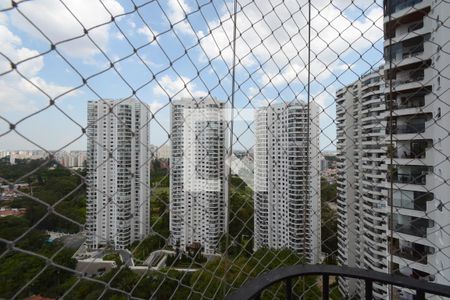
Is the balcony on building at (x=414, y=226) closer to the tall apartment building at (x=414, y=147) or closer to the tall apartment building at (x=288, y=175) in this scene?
the tall apartment building at (x=414, y=147)

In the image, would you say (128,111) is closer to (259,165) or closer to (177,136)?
(177,136)

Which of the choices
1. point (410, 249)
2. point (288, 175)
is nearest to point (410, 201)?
point (410, 249)

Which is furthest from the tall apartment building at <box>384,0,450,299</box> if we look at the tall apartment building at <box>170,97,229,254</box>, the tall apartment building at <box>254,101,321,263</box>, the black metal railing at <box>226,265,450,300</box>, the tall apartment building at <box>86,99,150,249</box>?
the tall apartment building at <box>86,99,150,249</box>

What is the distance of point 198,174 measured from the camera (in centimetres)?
82

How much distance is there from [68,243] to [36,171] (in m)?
0.16

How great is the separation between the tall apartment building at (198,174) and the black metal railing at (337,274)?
0.19m

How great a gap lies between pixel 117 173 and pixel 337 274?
22.1 inches

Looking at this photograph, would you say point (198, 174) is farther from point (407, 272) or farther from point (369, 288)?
point (407, 272)

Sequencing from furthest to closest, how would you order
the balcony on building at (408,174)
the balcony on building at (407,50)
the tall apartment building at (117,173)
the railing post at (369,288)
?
the balcony on building at (408,174) < the balcony on building at (407,50) < the railing post at (369,288) < the tall apartment building at (117,173)

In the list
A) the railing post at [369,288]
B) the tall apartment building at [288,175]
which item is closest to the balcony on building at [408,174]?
the tall apartment building at [288,175]

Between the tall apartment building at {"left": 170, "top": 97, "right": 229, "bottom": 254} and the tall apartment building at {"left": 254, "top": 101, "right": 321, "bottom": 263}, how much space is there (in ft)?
0.64

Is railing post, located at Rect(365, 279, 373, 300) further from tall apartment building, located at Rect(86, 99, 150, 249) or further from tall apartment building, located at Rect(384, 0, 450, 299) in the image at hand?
tall apartment building, located at Rect(384, 0, 450, 299)

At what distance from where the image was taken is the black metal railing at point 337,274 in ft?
2.14

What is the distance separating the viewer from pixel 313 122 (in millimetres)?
982
